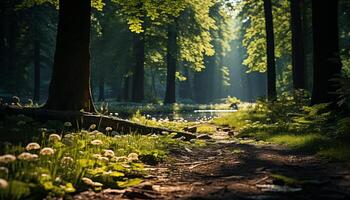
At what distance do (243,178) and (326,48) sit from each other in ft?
25.7

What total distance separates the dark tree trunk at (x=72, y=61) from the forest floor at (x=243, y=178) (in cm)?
361

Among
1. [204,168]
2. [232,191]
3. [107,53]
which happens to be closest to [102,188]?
[232,191]

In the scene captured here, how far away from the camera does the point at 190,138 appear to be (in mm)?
11461

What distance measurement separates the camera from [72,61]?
35.7 ft

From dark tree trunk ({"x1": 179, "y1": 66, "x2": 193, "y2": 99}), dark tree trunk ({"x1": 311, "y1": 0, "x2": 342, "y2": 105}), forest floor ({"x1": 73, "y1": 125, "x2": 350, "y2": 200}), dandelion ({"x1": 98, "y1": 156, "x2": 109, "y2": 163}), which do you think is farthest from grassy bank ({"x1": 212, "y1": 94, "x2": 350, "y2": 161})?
dark tree trunk ({"x1": 179, "y1": 66, "x2": 193, "y2": 99})

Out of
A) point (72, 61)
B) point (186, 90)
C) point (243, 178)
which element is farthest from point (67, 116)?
point (186, 90)

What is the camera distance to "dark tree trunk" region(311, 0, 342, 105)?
40.0ft

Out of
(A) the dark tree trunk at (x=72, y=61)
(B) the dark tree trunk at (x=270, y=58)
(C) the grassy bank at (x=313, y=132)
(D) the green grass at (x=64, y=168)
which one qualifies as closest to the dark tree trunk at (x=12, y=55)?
(B) the dark tree trunk at (x=270, y=58)

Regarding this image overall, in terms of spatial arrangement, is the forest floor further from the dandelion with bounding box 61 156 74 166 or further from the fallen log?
the fallen log

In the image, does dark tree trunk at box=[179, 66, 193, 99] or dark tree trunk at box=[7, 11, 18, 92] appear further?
dark tree trunk at box=[179, 66, 193, 99]

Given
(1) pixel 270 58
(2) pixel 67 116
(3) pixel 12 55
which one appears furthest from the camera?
(3) pixel 12 55

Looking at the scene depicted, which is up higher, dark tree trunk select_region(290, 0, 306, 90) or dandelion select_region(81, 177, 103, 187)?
dark tree trunk select_region(290, 0, 306, 90)

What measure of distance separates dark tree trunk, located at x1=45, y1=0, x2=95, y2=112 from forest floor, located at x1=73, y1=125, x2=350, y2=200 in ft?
11.9

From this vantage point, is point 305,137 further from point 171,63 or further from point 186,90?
point 186,90
